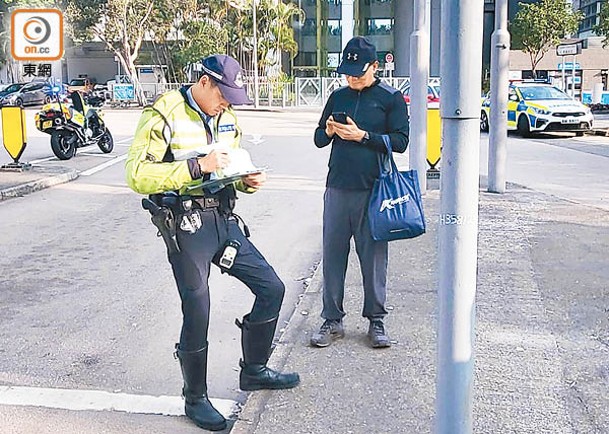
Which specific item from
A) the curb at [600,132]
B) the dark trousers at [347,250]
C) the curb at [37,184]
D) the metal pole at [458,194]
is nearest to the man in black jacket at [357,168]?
the dark trousers at [347,250]

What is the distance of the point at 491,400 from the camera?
4.22 metres

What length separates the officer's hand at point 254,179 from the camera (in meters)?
3.92

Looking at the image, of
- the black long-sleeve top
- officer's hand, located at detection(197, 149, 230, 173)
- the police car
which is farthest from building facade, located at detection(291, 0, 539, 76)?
officer's hand, located at detection(197, 149, 230, 173)

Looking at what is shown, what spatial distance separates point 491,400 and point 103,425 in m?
2.03

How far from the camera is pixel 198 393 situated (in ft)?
13.6

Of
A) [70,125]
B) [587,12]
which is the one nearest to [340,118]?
[70,125]

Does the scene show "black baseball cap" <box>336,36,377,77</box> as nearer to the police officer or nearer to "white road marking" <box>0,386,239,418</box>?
the police officer

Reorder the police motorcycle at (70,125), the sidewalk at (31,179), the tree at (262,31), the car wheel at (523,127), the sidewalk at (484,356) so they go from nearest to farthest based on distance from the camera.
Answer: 1. the sidewalk at (484,356)
2. the sidewalk at (31,179)
3. the police motorcycle at (70,125)
4. the car wheel at (523,127)
5. the tree at (262,31)

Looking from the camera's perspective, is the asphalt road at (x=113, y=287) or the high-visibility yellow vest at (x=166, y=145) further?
the asphalt road at (x=113, y=287)

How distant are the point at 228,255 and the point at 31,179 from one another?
9.77 metres

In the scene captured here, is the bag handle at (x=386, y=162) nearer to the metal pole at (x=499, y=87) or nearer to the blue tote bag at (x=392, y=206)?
the blue tote bag at (x=392, y=206)

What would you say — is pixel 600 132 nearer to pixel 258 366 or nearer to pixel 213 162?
pixel 258 366

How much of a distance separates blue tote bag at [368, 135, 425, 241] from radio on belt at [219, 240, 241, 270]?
42.5 inches

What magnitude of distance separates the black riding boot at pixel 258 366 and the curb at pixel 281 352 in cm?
6
